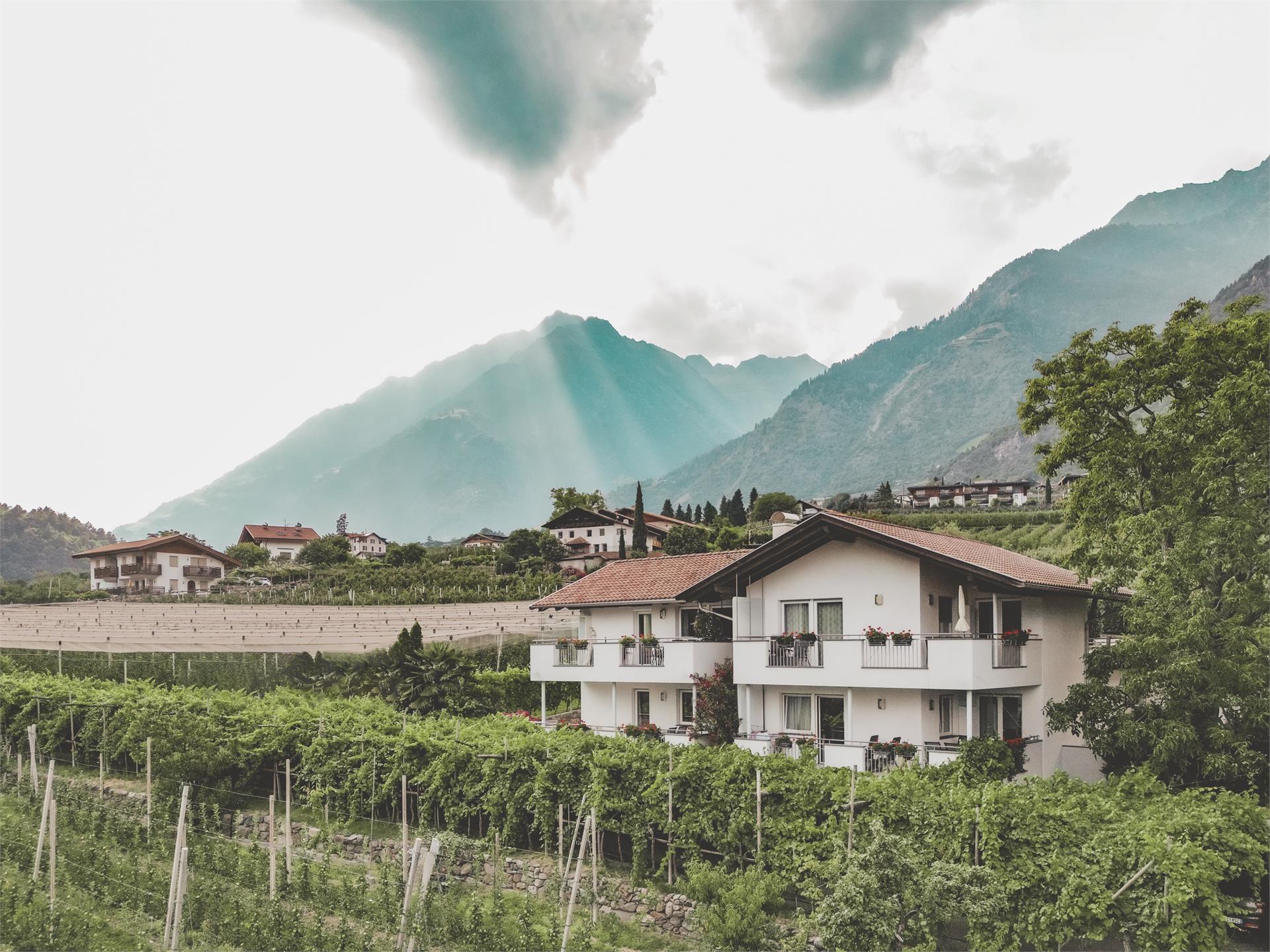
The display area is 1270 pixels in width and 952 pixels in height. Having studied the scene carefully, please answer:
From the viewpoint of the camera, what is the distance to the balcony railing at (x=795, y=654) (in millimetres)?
22062

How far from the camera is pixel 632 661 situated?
1043 inches

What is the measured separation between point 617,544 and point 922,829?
84033 mm

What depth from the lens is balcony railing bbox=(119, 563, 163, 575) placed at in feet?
253

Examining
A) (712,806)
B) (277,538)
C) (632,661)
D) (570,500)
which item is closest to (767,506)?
(570,500)

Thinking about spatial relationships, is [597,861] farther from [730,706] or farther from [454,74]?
[454,74]

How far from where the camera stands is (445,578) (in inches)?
2485

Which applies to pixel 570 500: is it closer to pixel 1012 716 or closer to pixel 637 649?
pixel 637 649

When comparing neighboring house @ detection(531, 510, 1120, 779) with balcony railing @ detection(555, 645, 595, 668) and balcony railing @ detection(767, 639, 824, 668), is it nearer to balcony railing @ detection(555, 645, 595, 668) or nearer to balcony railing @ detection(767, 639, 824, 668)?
balcony railing @ detection(767, 639, 824, 668)

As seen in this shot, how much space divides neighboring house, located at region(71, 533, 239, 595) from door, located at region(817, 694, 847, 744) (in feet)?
208

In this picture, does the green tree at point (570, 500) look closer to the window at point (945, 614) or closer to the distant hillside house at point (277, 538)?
the distant hillside house at point (277, 538)

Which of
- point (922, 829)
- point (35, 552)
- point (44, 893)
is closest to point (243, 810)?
point (44, 893)

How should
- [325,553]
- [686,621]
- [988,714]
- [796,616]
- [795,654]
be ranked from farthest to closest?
[325,553]
[686,621]
[796,616]
[795,654]
[988,714]

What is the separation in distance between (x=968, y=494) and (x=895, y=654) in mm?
80989

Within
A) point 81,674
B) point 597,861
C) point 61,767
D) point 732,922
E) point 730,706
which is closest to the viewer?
point 732,922
